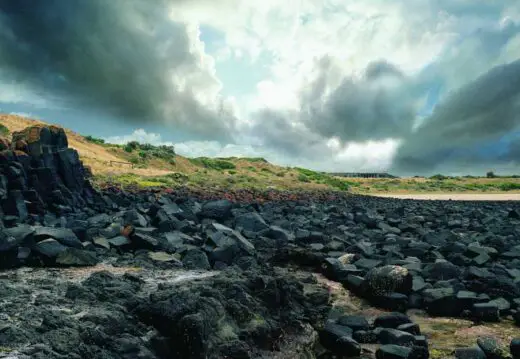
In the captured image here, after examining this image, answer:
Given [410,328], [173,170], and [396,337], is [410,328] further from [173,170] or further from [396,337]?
[173,170]

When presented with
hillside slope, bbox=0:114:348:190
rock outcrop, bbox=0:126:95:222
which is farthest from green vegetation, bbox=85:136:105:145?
rock outcrop, bbox=0:126:95:222

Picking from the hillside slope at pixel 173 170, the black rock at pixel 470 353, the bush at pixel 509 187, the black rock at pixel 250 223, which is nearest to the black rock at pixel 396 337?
the black rock at pixel 470 353

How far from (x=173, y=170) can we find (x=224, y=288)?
4768 centimetres

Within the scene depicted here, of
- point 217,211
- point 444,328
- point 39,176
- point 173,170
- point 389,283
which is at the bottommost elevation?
point 444,328

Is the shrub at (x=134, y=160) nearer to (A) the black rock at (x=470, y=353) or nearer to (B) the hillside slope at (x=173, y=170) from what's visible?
(B) the hillside slope at (x=173, y=170)

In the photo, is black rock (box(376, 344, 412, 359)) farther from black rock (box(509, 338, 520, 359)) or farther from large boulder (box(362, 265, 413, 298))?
large boulder (box(362, 265, 413, 298))

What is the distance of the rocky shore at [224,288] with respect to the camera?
3.73 meters

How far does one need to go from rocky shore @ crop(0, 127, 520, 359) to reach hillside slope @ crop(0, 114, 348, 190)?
19273 mm

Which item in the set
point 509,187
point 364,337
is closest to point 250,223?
point 364,337

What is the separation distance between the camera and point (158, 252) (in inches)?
293

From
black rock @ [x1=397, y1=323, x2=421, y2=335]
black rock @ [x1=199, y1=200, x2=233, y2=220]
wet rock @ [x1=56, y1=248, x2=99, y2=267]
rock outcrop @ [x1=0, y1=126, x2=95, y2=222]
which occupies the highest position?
rock outcrop @ [x1=0, y1=126, x2=95, y2=222]

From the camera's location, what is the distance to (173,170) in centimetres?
5156

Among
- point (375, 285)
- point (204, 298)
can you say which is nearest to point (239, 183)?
point (375, 285)

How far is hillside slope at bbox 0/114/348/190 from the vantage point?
31486 mm
